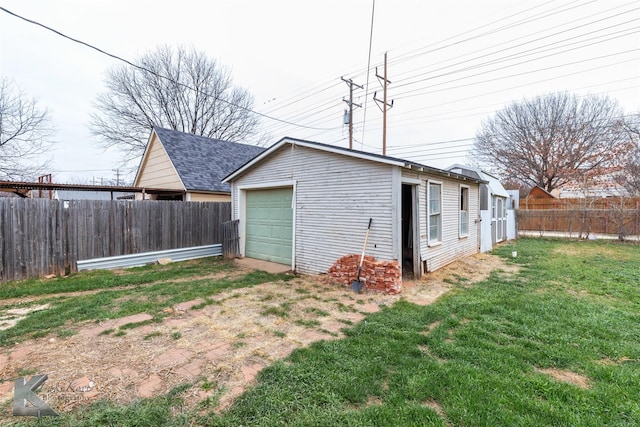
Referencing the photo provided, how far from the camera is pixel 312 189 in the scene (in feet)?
22.7

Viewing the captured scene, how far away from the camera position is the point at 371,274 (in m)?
5.64

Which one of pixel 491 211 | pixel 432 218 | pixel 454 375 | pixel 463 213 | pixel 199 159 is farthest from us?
pixel 199 159

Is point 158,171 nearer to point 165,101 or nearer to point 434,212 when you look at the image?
point 165,101

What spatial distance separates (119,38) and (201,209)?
203 inches

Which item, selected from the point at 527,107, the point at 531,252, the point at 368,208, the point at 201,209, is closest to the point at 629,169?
the point at 527,107

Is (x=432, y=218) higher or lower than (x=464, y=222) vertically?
higher

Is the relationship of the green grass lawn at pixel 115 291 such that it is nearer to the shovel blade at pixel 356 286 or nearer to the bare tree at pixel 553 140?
the shovel blade at pixel 356 286

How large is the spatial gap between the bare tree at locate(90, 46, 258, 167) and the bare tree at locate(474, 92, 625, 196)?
21.4m

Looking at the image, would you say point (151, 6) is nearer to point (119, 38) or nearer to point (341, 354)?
point (119, 38)

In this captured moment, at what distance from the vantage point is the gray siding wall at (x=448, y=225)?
662 cm

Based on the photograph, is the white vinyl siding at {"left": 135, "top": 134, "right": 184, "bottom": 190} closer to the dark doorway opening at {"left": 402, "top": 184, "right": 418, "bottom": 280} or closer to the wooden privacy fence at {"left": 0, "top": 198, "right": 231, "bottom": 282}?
the wooden privacy fence at {"left": 0, "top": 198, "right": 231, "bottom": 282}

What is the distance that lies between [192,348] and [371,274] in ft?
11.5

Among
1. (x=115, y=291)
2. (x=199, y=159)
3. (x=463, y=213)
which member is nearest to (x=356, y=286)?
(x=115, y=291)

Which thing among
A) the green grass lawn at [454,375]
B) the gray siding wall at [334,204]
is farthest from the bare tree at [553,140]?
the gray siding wall at [334,204]
